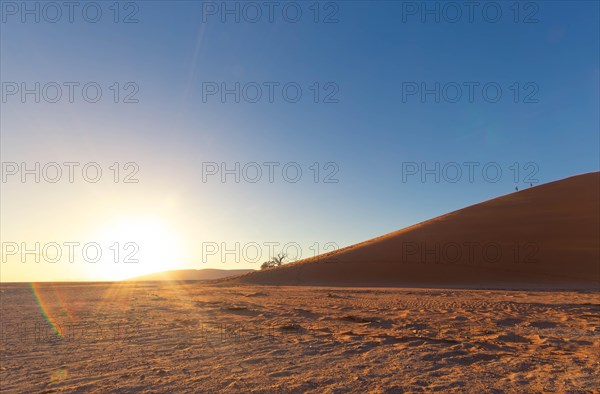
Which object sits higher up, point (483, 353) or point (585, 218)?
point (585, 218)

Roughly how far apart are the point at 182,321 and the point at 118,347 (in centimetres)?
322

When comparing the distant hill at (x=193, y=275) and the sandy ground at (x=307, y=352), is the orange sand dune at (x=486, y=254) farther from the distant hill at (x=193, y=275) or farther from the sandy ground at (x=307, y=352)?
the distant hill at (x=193, y=275)

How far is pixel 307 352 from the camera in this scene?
24.2ft

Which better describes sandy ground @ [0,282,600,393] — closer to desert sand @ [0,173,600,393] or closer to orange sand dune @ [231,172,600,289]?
desert sand @ [0,173,600,393]

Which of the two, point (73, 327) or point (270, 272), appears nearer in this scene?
point (73, 327)

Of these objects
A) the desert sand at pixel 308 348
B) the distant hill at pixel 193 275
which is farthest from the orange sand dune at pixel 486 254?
the distant hill at pixel 193 275

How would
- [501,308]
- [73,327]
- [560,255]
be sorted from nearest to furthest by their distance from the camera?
1. [73,327]
2. [501,308]
3. [560,255]

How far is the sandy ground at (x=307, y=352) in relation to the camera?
5.60 m

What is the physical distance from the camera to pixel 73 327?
33.9ft

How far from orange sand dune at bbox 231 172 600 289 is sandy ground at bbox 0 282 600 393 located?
1933 centimetres

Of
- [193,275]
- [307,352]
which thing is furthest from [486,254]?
[193,275]

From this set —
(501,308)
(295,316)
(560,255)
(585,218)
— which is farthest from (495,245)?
(295,316)

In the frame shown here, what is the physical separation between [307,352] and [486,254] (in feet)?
105

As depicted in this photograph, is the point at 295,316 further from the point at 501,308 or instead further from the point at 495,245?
the point at 495,245
